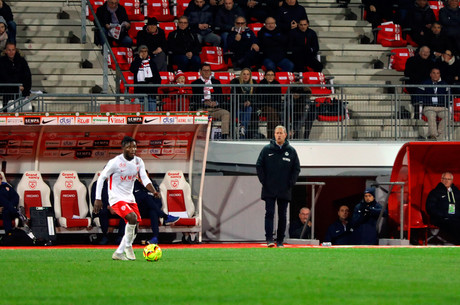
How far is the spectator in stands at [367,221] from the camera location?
18.3m

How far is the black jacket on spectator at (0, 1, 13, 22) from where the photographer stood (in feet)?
74.0

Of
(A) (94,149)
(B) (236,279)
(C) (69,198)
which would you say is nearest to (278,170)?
(C) (69,198)

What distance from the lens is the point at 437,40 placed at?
80.2ft

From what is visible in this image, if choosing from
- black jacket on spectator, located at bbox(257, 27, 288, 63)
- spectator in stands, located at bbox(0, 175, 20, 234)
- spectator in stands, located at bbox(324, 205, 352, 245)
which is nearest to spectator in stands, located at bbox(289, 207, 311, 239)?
spectator in stands, located at bbox(324, 205, 352, 245)

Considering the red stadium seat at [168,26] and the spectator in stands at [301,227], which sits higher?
the red stadium seat at [168,26]

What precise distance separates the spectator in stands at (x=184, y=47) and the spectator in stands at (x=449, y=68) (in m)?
5.81

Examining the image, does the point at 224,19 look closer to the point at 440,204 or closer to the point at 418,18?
the point at 418,18

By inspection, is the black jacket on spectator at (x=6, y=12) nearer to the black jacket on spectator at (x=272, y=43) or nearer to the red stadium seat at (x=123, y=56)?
the red stadium seat at (x=123, y=56)

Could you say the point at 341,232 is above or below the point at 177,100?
below

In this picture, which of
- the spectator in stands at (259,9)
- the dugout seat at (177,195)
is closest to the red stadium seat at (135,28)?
the spectator in stands at (259,9)

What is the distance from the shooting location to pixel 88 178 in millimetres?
19484

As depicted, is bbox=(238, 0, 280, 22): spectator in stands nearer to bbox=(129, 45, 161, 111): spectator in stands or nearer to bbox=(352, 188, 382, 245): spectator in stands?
bbox=(129, 45, 161, 111): spectator in stands

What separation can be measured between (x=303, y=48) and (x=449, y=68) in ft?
11.7

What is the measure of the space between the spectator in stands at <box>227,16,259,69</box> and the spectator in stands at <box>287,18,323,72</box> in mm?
936
